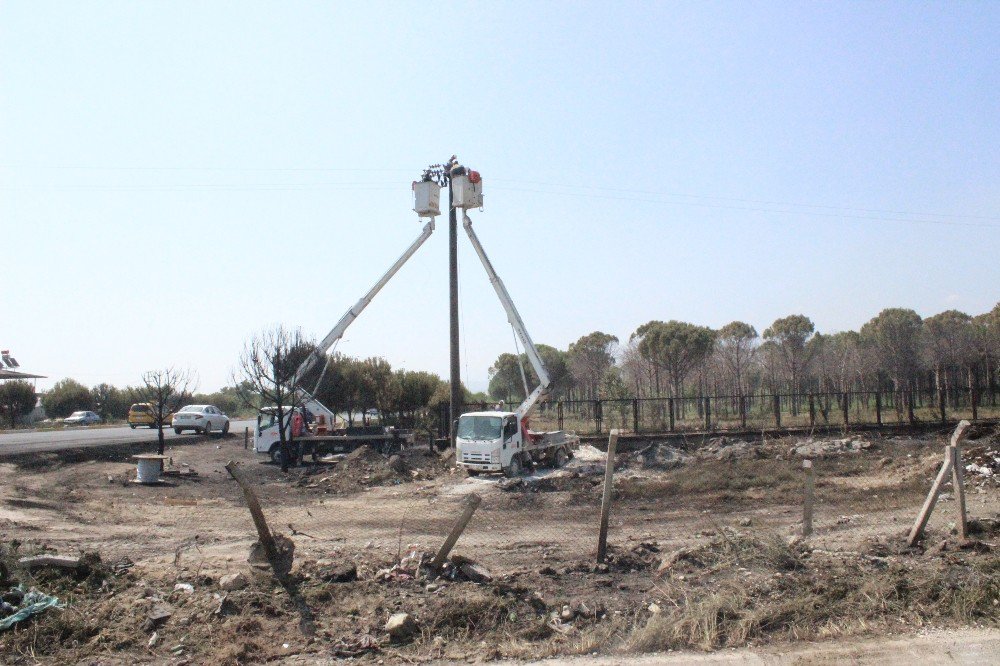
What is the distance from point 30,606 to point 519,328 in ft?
73.0

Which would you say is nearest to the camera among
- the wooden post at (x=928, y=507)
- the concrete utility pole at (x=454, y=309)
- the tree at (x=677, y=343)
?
the wooden post at (x=928, y=507)

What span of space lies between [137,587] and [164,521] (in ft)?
23.8

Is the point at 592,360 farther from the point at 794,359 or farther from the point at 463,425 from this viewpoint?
the point at 463,425

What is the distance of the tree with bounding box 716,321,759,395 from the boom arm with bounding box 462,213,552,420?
66.8 feet

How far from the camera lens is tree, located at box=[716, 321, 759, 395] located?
1914 inches

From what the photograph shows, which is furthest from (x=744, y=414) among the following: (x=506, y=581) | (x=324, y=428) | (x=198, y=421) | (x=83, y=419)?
(x=83, y=419)

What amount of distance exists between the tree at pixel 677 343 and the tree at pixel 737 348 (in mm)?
1377

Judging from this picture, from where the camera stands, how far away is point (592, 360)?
61281 millimetres

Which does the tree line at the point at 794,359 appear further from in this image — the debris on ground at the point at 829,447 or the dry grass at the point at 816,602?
the dry grass at the point at 816,602

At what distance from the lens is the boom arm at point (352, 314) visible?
2942cm

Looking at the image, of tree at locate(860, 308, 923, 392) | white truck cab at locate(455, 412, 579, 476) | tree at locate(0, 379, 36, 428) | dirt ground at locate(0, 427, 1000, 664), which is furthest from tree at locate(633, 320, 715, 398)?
tree at locate(0, 379, 36, 428)

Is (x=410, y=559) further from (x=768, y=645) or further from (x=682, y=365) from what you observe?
(x=682, y=365)

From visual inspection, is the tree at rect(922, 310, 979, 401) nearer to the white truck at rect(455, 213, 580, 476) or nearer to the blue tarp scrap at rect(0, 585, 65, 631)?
the white truck at rect(455, 213, 580, 476)

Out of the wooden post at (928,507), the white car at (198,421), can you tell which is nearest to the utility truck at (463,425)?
the white car at (198,421)
